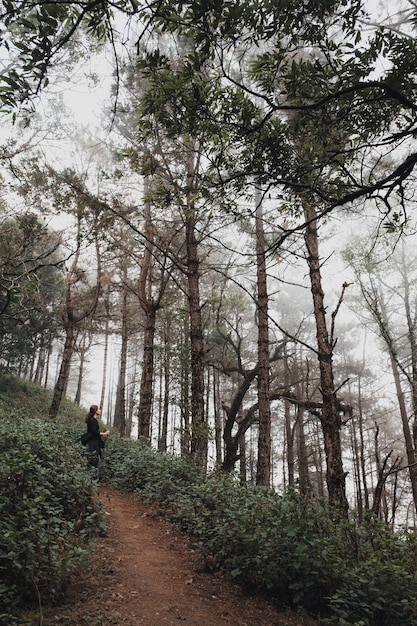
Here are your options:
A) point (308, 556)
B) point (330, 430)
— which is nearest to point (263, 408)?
point (330, 430)

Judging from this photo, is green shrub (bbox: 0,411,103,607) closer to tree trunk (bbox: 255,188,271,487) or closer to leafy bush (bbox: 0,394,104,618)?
leafy bush (bbox: 0,394,104,618)

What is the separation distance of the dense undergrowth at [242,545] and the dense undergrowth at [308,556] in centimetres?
1

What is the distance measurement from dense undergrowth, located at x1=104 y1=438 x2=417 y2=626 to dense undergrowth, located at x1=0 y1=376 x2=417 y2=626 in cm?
1

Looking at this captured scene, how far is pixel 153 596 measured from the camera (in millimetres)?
3881

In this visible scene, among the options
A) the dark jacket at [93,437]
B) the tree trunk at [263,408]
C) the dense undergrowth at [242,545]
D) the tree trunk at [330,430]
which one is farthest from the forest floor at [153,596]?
the tree trunk at [263,408]

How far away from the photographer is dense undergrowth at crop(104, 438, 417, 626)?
11.8 ft

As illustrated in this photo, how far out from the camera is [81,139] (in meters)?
17.2

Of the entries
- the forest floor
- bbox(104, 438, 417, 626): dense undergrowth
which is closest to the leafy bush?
the forest floor

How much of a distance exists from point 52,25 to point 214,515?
5.80 m

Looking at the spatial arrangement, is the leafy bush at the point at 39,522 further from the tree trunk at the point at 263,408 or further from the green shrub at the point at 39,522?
the tree trunk at the point at 263,408

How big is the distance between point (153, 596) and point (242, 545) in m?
1.14

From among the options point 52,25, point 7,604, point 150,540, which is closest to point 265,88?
point 52,25

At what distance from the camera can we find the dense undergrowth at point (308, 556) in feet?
11.8

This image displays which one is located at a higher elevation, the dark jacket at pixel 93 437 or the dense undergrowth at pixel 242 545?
the dark jacket at pixel 93 437
